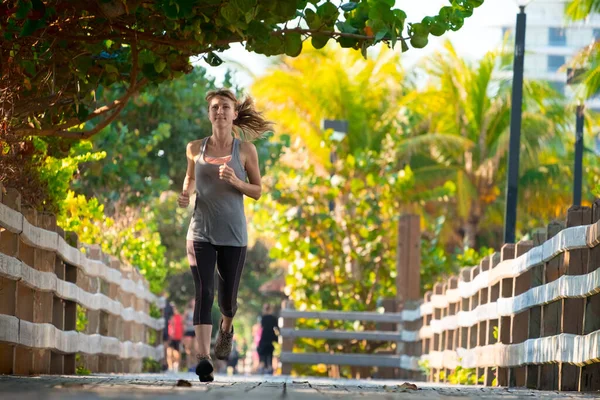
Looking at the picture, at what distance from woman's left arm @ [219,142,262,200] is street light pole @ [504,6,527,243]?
8185mm

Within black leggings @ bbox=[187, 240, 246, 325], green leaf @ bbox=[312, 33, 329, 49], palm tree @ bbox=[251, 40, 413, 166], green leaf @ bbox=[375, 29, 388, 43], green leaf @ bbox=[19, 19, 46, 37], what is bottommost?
black leggings @ bbox=[187, 240, 246, 325]

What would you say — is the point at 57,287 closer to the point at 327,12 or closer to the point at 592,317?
the point at 327,12

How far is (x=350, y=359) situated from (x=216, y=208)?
1204 cm

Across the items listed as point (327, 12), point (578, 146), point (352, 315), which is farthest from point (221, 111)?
point (578, 146)

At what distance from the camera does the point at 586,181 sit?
4338 cm

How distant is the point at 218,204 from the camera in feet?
34.3

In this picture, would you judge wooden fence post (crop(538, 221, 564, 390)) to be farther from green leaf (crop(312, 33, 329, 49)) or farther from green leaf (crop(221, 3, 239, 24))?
green leaf (crop(221, 3, 239, 24))

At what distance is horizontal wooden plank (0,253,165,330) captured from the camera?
32.2 ft

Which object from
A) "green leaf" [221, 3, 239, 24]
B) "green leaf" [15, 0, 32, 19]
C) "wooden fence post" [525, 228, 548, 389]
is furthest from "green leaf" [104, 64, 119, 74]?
"wooden fence post" [525, 228, 548, 389]

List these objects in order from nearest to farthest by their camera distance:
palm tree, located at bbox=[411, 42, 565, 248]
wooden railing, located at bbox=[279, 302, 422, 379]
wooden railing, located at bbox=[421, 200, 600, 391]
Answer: wooden railing, located at bbox=[421, 200, 600, 391] → wooden railing, located at bbox=[279, 302, 422, 379] → palm tree, located at bbox=[411, 42, 565, 248]

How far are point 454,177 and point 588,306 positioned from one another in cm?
3242

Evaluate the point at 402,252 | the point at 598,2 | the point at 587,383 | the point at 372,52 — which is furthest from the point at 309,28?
the point at 372,52

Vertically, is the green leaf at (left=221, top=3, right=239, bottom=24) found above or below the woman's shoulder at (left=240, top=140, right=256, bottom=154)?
above

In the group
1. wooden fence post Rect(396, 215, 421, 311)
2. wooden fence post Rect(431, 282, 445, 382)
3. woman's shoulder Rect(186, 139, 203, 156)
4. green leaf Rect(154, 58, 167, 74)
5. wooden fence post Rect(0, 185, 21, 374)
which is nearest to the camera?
wooden fence post Rect(0, 185, 21, 374)
